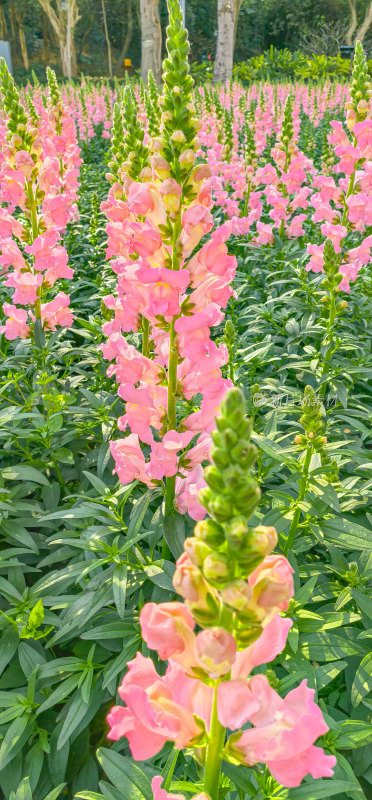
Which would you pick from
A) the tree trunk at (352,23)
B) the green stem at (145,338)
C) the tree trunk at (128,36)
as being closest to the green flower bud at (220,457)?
the green stem at (145,338)

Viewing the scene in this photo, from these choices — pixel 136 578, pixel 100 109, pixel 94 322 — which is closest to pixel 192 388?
pixel 136 578

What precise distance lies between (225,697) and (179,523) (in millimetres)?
1400

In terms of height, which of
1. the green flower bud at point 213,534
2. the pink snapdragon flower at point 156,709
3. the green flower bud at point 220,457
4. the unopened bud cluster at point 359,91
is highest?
the unopened bud cluster at point 359,91

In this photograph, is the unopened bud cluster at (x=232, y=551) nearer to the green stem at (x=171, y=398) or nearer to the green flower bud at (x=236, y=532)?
the green flower bud at (x=236, y=532)

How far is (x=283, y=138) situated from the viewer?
5777 millimetres

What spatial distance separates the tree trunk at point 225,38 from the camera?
2159 cm

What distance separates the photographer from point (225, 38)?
72.7 feet

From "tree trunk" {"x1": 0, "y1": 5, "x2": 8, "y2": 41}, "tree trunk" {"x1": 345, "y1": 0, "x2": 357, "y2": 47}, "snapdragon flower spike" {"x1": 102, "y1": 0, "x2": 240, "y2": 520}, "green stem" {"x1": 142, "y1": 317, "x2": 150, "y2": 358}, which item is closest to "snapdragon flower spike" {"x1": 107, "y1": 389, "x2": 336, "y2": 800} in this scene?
"snapdragon flower spike" {"x1": 102, "y1": 0, "x2": 240, "y2": 520}

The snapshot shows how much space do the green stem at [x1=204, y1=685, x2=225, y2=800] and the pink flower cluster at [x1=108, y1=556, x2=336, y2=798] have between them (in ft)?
0.07

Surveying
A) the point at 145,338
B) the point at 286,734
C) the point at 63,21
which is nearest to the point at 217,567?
the point at 286,734

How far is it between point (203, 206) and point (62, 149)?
428cm

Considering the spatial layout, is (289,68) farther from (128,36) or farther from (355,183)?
(355,183)

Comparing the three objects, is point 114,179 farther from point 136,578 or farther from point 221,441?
point 221,441

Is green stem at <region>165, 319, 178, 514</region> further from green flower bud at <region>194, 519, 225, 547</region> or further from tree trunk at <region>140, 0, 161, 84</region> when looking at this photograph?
tree trunk at <region>140, 0, 161, 84</region>
